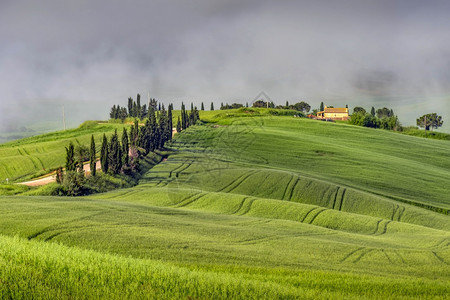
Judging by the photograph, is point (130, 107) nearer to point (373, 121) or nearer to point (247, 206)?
point (373, 121)

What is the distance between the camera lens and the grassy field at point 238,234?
33.1ft

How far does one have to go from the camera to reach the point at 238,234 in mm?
24188

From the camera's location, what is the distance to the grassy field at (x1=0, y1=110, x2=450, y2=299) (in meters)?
10.1

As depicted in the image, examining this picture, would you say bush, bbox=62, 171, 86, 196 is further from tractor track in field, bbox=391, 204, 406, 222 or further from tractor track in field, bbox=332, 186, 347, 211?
tractor track in field, bbox=391, 204, 406, 222

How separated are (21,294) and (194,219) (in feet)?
65.4

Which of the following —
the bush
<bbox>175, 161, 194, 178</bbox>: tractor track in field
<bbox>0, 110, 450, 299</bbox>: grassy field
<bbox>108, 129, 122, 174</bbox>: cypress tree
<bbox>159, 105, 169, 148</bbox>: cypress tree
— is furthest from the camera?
<bbox>159, 105, 169, 148</bbox>: cypress tree

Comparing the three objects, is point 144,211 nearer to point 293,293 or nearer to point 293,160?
point 293,293

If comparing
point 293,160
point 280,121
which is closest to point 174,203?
point 293,160

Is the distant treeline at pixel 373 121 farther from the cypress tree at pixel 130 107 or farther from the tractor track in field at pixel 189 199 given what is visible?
the tractor track in field at pixel 189 199

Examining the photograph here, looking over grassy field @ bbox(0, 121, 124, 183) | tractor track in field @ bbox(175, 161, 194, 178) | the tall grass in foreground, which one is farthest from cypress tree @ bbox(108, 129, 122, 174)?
the tall grass in foreground


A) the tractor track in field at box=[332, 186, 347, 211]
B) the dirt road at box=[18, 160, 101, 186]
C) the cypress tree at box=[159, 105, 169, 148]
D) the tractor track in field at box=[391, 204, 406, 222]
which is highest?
the cypress tree at box=[159, 105, 169, 148]

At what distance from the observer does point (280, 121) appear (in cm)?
11650

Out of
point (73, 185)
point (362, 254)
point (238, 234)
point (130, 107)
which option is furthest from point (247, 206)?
point (130, 107)

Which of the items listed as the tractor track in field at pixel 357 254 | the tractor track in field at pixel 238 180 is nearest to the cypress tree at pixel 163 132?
the tractor track in field at pixel 238 180
